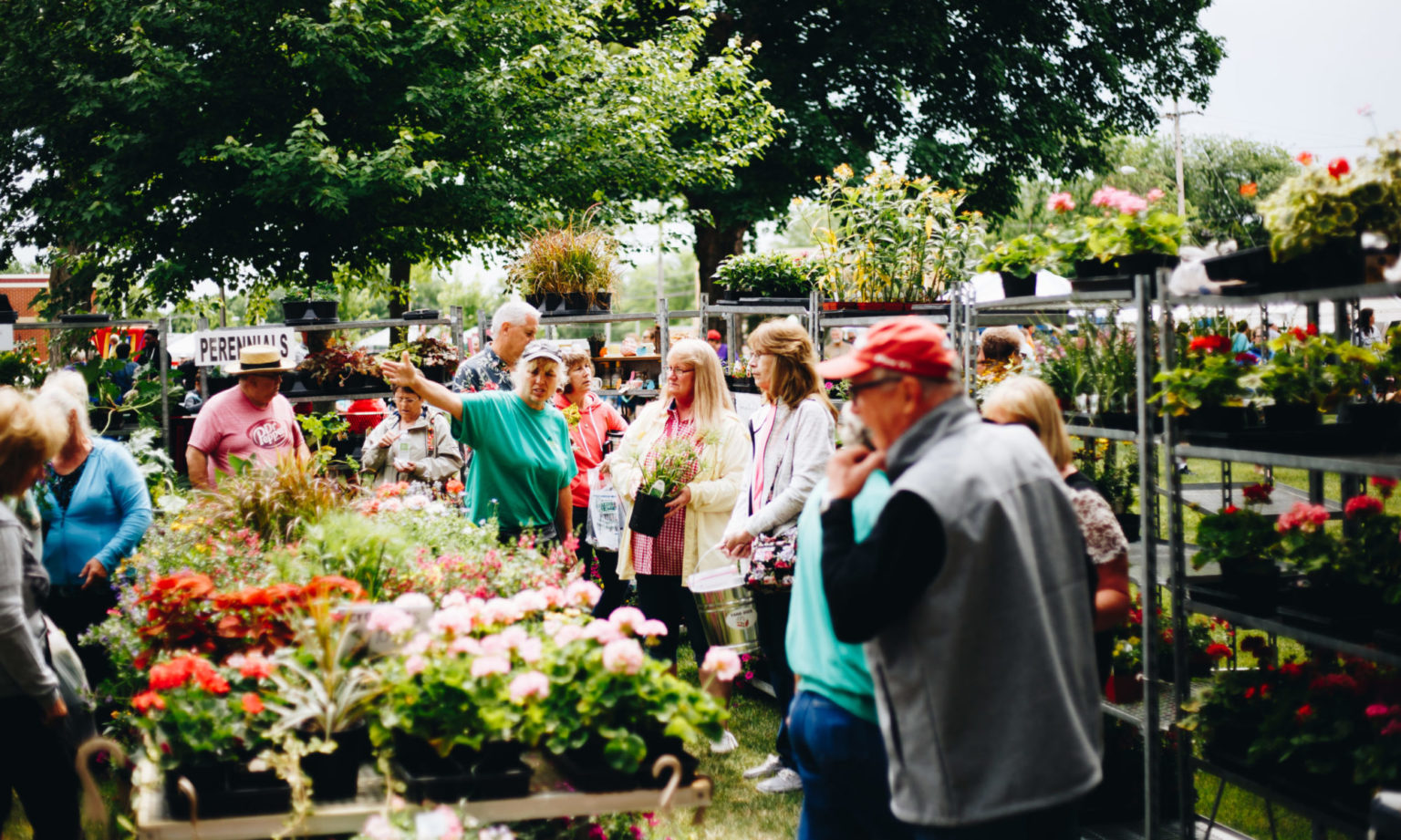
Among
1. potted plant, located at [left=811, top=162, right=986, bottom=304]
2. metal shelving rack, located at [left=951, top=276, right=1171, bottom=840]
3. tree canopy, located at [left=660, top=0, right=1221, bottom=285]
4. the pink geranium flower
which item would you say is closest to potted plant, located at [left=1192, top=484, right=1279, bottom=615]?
metal shelving rack, located at [left=951, top=276, right=1171, bottom=840]

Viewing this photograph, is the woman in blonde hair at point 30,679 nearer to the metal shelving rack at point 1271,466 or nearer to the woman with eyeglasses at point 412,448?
the woman with eyeglasses at point 412,448

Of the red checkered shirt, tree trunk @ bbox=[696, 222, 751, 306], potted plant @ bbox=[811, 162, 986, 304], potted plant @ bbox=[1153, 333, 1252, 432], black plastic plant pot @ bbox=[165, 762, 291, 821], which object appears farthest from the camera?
tree trunk @ bbox=[696, 222, 751, 306]

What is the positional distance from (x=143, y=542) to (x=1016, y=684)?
3746 mm

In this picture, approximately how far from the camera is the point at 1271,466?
352cm

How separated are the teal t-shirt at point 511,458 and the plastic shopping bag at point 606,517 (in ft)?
2.07

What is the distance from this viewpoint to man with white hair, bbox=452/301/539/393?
18.5ft

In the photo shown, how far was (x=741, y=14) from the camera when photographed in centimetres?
1781

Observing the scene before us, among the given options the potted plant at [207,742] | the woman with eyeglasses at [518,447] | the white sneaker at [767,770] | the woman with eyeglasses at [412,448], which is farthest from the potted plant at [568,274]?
the potted plant at [207,742]

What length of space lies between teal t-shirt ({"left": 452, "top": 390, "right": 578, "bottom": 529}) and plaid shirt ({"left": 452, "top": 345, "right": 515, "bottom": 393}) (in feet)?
2.27

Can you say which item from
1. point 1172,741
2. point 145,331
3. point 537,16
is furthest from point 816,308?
point 537,16

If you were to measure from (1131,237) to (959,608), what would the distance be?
2.35m

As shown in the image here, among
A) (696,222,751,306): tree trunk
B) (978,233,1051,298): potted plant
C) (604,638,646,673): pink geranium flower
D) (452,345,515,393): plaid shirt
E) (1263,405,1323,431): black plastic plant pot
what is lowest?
(604,638,646,673): pink geranium flower

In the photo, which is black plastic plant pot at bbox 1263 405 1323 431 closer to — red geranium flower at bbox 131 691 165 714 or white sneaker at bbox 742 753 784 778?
white sneaker at bbox 742 753 784 778

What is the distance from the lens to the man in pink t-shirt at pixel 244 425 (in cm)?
543
